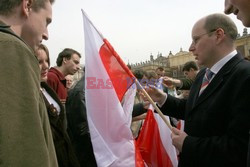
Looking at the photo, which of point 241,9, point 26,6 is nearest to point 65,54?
point 26,6

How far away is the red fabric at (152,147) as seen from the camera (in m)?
3.37

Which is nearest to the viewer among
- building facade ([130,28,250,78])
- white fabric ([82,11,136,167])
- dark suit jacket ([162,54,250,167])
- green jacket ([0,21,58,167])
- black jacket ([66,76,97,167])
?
green jacket ([0,21,58,167])

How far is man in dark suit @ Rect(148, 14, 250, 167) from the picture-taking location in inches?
80.3

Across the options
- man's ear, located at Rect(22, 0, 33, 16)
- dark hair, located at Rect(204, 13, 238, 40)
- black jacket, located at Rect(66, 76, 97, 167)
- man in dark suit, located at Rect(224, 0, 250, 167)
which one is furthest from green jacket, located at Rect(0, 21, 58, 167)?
black jacket, located at Rect(66, 76, 97, 167)

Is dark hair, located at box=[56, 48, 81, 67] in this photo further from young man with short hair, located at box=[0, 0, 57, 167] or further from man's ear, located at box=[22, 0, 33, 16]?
young man with short hair, located at box=[0, 0, 57, 167]

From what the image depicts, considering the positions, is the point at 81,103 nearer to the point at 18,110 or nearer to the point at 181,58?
the point at 18,110

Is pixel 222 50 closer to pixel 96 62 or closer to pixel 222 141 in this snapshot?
pixel 222 141

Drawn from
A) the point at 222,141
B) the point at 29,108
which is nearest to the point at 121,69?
the point at 222,141

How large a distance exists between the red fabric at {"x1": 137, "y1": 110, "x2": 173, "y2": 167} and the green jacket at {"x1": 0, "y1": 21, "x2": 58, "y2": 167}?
2397 mm

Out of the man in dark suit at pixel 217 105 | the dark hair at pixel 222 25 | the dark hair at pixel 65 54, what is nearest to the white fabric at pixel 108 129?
the man in dark suit at pixel 217 105

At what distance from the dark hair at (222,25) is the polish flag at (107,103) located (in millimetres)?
1052

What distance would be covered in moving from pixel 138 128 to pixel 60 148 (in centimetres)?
236

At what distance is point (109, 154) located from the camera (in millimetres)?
3008

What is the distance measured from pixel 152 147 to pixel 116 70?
1119 millimetres
